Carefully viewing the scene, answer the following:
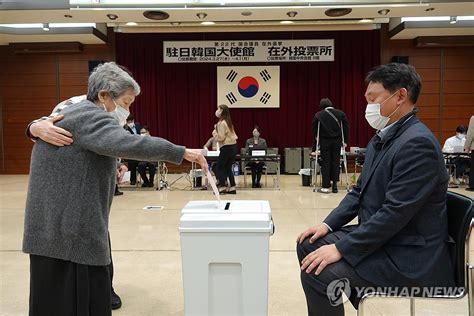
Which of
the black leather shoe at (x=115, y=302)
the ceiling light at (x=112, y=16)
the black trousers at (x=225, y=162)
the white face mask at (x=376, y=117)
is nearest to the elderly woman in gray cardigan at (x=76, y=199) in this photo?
the white face mask at (x=376, y=117)

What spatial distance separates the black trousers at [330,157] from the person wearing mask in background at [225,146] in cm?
145

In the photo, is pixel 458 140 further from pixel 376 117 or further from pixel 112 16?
pixel 376 117

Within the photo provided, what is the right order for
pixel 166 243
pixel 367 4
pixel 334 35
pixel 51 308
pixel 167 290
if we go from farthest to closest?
pixel 334 35, pixel 367 4, pixel 166 243, pixel 167 290, pixel 51 308

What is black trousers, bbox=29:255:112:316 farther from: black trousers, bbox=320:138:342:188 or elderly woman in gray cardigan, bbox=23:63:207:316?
black trousers, bbox=320:138:342:188

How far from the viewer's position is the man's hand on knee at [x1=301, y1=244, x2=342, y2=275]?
1.51 meters

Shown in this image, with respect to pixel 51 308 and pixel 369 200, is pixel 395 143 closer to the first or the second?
pixel 369 200

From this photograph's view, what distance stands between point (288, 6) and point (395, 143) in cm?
618

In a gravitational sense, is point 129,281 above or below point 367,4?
below

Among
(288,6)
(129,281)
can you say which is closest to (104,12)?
(288,6)

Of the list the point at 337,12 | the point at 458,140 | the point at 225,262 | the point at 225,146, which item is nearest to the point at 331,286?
the point at 225,262

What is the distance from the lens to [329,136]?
257 inches

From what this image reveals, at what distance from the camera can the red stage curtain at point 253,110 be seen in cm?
991

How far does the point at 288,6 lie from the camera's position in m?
7.13

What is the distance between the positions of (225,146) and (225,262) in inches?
196
